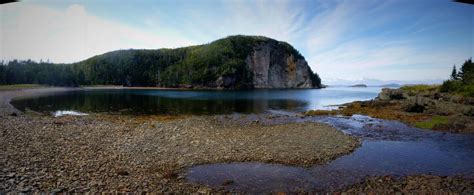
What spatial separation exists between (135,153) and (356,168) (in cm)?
1448

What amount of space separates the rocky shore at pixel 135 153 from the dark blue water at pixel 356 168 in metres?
0.97

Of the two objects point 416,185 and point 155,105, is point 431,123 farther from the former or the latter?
point 155,105

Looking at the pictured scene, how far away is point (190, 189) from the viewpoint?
12.2 metres

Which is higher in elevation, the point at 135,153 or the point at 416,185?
the point at 135,153

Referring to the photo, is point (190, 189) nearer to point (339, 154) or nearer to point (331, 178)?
point (331, 178)

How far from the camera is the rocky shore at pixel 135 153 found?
11711 millimetres

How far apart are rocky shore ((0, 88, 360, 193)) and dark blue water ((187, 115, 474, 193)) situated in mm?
970

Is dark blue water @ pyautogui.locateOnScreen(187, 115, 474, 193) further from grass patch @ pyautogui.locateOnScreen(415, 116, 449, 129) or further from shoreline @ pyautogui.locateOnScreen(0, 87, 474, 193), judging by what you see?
grass patch @ pyautogui.locateOnScreen(415, 116, 449, 129)

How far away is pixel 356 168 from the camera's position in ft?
52.4

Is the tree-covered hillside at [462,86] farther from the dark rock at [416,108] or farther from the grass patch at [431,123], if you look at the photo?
the grass patch at [431,123]

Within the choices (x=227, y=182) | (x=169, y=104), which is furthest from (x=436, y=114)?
(x=169, y=104)

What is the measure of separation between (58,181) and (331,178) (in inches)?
Result: 535

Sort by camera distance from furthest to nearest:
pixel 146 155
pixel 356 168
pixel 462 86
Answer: pixel 462 86 < pixel 146 155 < pixel 356 168

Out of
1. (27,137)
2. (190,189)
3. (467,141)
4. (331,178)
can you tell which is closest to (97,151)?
(27,137)
